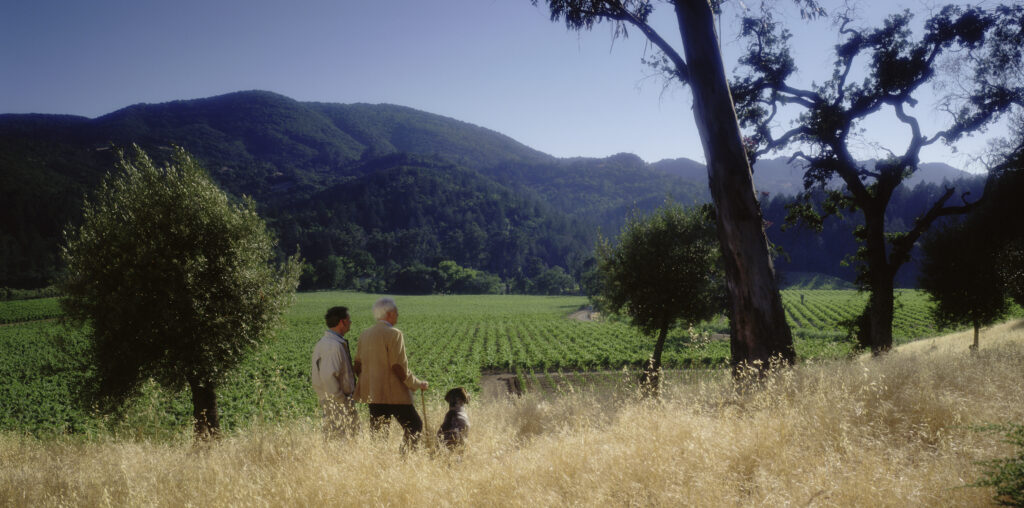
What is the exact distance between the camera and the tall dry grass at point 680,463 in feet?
9.85

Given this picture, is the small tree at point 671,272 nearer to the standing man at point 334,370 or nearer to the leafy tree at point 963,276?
the leafy tree at point 963,276

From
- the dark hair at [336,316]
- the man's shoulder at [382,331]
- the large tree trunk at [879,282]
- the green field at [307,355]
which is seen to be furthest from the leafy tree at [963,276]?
the dark hair at [336,316]

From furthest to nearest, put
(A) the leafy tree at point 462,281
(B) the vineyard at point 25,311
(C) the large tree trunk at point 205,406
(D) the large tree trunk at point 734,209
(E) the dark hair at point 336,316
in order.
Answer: (A) the leafy tree at point 462,281 → (B) the vineyard at point 25,311 → (C) the large tree trunk at point 205,406 → (D) the large tree trunk at point 734,209 → (E) the dark hair at point 336,316

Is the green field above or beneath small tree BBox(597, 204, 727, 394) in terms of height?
beneath

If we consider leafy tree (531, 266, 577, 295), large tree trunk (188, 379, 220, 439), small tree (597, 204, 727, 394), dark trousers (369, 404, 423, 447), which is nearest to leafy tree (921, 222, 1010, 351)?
small tree (597, 204, 727, 394)

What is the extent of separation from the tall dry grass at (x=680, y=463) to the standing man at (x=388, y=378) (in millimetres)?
567

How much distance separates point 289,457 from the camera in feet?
15.0

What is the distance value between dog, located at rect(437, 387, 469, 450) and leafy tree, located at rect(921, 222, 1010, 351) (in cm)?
2508

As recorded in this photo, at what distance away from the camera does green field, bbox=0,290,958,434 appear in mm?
16625

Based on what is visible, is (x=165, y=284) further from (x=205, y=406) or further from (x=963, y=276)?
(x=963, y=276)

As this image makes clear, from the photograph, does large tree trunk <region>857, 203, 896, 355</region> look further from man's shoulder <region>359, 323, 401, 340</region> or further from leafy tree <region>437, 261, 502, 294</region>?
leafy tree <region>437, 261, 502, 294</region>

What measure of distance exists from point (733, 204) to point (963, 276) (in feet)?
74.3

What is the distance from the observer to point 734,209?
7.21 m

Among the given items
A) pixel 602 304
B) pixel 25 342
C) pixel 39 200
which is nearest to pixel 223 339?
pixel 602 304
